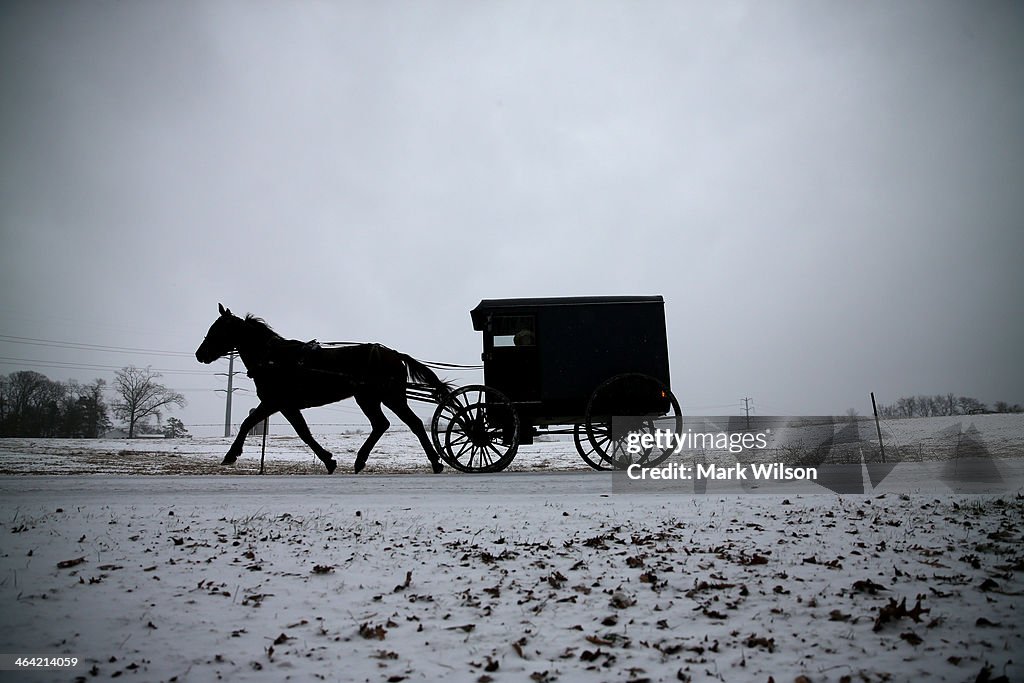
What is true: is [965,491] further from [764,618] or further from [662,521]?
[764,618]

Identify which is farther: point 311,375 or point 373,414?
point 373,414

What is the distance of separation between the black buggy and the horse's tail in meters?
0.16

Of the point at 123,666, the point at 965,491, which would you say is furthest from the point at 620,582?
the point at 965,491

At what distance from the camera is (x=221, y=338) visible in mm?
9156

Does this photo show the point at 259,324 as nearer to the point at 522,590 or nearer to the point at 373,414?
the point at 373,414

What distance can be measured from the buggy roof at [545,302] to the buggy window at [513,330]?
0.52 feet

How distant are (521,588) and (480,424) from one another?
21.7 feet

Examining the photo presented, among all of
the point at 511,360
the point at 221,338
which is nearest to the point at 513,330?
the point at 511,360

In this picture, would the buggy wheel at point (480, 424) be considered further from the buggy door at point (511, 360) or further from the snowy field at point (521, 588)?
the snowy field at point (521, 588)

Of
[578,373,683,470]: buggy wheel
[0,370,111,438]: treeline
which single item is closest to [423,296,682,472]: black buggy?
[578,373,683,470]: buggy wheel

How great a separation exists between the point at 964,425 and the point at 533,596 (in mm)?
21652

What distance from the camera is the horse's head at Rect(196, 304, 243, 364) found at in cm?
908

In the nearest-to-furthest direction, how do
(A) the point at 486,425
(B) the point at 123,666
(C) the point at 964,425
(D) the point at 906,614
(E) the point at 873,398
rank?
(B) the point at 123,666, (D) the point at 906,614, (A) the point at 486,425, (E) the point at 873,398, (C) the point at 964,425

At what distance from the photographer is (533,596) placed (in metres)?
3.62
